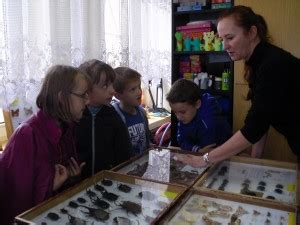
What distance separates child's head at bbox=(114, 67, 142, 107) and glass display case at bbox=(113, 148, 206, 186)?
35 cm

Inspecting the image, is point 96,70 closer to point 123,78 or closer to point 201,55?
point 123,78

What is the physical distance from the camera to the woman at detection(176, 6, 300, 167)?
1.30 metres

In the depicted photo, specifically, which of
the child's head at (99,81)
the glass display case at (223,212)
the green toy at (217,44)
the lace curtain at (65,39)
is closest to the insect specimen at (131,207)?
the glass display case at (223,212)

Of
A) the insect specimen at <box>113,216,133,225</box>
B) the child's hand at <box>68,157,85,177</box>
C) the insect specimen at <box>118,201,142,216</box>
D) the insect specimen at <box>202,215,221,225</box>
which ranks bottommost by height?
the insect specimen at <box>113,216,133,225</box>

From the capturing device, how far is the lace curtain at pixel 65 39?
170 centimetres

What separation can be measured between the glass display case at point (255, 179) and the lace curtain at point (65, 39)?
1112 mm

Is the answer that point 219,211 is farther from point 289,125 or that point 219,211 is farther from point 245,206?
point 289,125

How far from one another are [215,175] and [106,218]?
54 centimetres

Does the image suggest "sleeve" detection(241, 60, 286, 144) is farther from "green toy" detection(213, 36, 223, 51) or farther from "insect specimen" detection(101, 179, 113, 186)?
"green toy" detection(213, 36, 223, 51)

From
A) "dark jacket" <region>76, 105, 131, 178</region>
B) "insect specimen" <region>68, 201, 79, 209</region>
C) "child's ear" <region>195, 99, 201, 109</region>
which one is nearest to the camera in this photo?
"insect specimen" <region>68, 201, 79, 209</region>

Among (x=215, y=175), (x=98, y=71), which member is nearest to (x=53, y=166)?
(x=98, y=71)

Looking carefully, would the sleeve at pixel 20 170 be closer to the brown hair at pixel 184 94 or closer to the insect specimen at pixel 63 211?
the insect specimen at pixel 63 211

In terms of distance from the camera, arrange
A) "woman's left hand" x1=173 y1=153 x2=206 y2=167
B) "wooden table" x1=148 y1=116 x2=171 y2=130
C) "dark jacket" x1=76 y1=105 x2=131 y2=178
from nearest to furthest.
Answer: "woman's left hand" x1=173 y1=153 x2=206 y2=167
"dark jacket" x1=76 y1=105 x2=131 y2=178
"wooden table" x1=148 y1=116 x2=171 y2=130

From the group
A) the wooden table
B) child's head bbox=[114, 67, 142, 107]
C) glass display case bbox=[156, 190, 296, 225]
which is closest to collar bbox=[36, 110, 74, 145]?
glass display case bbox=[156, 190, 296, 225]
